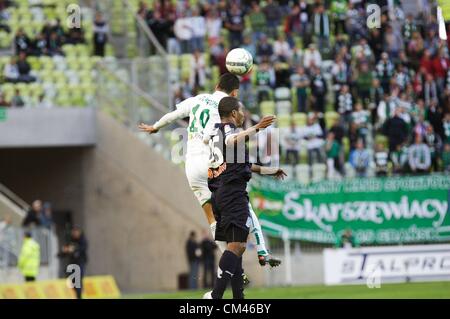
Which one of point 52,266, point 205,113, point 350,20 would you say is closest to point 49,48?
point 52,266

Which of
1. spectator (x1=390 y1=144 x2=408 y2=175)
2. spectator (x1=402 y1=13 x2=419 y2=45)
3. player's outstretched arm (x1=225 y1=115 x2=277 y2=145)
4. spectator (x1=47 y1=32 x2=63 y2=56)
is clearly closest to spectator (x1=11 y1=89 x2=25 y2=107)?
spectator (x1=47 y1=32 x2=63 y2=56)

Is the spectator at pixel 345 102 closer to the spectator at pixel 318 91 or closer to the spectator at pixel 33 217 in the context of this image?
the spectator at pixel 318 91

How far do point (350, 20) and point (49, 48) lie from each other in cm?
860

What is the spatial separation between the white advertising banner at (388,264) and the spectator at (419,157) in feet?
9.81

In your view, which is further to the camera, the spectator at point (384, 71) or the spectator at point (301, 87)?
the spectator at point (301, 87)

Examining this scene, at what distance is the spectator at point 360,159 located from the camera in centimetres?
3173

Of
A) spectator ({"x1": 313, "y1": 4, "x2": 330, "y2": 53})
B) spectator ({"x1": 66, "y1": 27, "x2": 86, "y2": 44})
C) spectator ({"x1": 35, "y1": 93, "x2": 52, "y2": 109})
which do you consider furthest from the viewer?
spectator ({"x1": 313, "y1": 4, "x2": 330, "y2": 53})

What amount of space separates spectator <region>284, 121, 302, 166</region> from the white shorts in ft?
53.9

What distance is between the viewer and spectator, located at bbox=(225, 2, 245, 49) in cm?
3531

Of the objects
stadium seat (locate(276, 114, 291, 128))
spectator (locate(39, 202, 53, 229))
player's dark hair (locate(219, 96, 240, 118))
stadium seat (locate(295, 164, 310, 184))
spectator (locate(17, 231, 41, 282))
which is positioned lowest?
spectator (locate(17, 231, 41, 282))

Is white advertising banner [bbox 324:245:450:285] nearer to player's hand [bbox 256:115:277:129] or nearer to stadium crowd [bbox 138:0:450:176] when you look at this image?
stadium crowd [bbox 138:0:450:176]

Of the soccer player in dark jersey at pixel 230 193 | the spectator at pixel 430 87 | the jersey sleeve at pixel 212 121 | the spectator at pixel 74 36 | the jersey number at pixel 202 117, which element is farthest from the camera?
the spectator at pixel 74 36

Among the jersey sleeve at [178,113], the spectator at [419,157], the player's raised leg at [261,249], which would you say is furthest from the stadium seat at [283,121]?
the player's raised leg at [261,249]

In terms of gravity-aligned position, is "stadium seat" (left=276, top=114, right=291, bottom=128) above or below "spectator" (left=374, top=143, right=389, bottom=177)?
above
